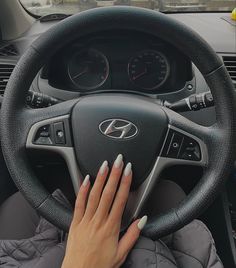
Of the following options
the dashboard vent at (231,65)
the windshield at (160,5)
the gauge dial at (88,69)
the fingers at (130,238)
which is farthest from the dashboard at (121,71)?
the windshield at (160,5)

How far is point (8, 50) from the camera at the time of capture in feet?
5.45

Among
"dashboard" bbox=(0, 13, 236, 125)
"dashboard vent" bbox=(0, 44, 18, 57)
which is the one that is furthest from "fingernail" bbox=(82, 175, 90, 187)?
"dashboard vent" bbox=(0, 44, 18, 57)

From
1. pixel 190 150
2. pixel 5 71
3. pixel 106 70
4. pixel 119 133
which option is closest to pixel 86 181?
pixel 119 133

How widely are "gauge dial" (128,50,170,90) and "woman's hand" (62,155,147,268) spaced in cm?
42

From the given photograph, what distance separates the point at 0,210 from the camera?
1.44 m

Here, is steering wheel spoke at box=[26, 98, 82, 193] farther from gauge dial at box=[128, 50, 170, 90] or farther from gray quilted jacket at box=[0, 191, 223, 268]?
A: gauge dial at box=[128, 50, 170, 90]

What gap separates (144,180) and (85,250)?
0.22 metres

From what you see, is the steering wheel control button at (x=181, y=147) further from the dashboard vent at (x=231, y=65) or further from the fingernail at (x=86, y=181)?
the dashboard vent at (x=231, y=65)

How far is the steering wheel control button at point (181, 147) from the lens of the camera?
108 centimetres

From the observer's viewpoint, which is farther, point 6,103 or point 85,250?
point 6,103

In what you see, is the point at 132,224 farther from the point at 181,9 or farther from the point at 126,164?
the point at 181,9

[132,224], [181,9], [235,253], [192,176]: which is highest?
Answer: [181,9]

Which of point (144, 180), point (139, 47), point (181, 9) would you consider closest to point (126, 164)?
point (144, 180)

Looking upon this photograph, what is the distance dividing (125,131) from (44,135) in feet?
0.61
